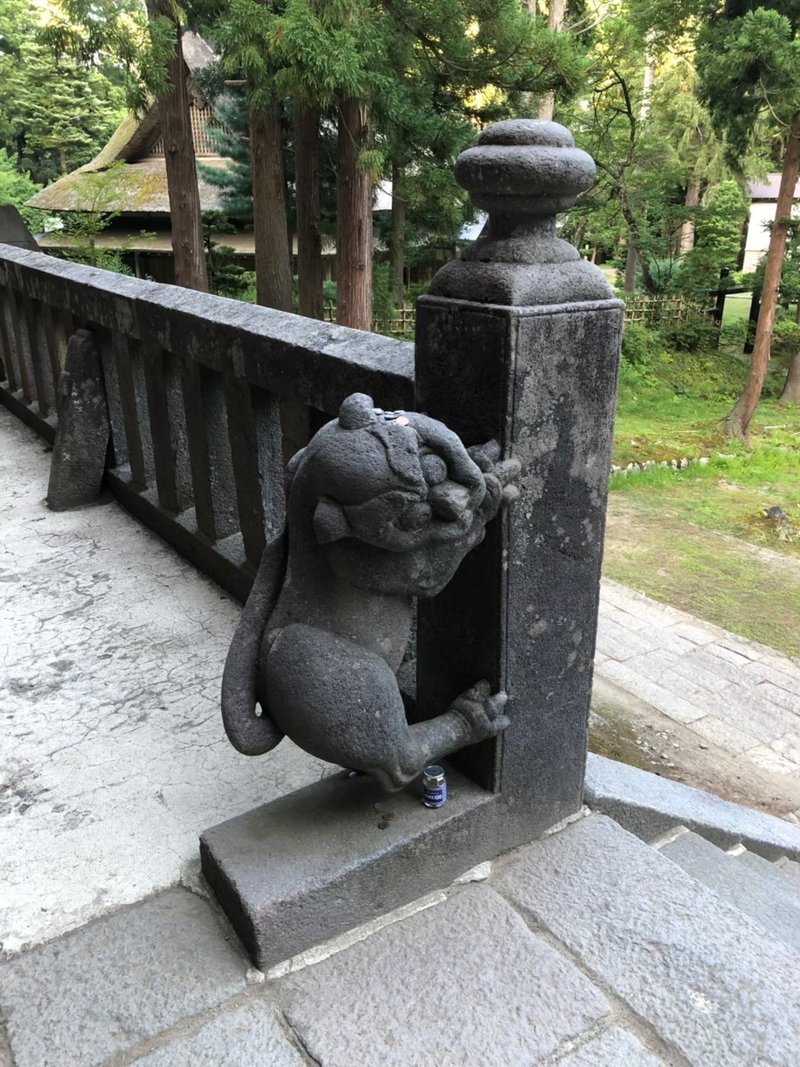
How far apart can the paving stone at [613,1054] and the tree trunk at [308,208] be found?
10248 mm

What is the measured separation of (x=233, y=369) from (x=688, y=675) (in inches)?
145

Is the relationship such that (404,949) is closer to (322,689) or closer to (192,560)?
(322,689)

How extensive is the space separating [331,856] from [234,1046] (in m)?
0.35

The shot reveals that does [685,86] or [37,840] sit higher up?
[685,86]

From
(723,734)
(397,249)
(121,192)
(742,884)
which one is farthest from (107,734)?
(121,192)

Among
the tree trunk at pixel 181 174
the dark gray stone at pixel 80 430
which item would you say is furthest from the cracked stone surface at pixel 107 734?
the tree trunk at pixel 181 174

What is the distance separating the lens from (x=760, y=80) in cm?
1188

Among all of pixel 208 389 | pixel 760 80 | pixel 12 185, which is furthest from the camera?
pixel 12 185

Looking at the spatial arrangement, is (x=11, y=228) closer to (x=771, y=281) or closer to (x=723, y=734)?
(x=723, y=734)

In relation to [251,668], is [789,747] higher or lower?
lower

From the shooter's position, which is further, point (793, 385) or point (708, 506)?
Answer: point (793, 385)

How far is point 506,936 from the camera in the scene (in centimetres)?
158

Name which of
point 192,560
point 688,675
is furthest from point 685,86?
point 192,560

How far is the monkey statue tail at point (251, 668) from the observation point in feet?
5.20
